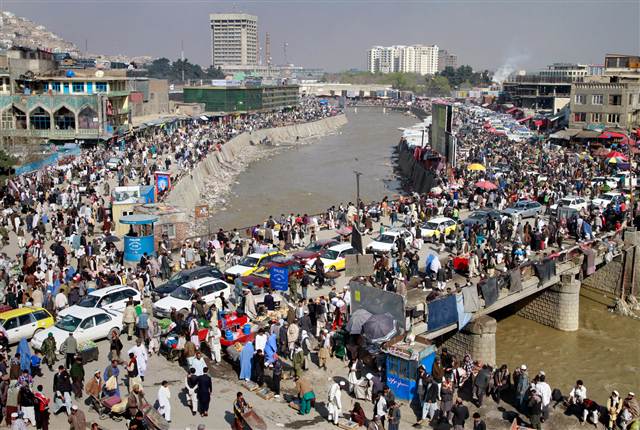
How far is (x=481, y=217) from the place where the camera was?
29188mm

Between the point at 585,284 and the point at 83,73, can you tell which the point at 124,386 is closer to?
the point at 585,284

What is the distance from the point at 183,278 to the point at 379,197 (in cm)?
3178

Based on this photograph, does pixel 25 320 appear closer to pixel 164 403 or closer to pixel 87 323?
pixel 87 323

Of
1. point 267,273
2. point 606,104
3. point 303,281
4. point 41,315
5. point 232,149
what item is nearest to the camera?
point 41,315

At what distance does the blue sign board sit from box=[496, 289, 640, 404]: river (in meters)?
6.95

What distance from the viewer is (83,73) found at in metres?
63.8

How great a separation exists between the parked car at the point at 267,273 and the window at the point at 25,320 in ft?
20.4

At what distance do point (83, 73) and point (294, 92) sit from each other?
214 feet

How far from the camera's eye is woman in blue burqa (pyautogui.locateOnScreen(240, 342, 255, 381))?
51.1 ft

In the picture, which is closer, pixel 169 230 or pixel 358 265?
pixel 358 265

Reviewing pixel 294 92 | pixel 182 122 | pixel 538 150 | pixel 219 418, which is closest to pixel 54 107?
pixel 182 122

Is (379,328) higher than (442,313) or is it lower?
higher

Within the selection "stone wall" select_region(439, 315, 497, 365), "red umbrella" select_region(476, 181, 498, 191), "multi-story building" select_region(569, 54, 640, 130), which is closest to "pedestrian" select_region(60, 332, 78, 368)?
"stone wall" select_region(439, 315, 497, 365)

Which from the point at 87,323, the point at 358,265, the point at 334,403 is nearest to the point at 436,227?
the point at 358,265
